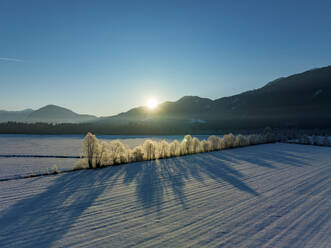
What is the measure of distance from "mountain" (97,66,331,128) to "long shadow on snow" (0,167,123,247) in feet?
248

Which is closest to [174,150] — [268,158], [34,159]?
[268,158]

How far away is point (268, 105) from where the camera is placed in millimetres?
113562

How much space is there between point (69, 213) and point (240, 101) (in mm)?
139159

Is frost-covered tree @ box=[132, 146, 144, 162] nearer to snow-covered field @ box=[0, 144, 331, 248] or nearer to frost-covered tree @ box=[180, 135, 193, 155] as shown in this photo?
frost-covered tree @ box=[180, 135, 193, 155]

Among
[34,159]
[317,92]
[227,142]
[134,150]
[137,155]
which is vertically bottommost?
[34,159]

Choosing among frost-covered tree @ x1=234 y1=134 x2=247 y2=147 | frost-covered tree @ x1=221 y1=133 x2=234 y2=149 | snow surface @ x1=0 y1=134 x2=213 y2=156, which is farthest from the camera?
snow surface @ x1=0 y1=134 x2=213 y2=156

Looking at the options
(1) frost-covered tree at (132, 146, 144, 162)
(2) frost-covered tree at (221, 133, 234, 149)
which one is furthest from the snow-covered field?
(2) frost-covered tree at (221, 133, 234, 149)

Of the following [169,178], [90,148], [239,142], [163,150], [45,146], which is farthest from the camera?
[45,146]

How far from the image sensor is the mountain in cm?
9056

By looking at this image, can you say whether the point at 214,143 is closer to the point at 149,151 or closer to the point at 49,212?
the point at 149,151

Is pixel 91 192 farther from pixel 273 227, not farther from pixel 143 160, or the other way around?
pixel 143 160

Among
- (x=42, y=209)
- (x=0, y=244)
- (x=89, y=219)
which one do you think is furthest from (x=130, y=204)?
(x=0, y=244)

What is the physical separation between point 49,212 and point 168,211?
8.52ft

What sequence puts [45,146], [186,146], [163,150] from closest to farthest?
[163,150]
[186,146]
[45,146]
